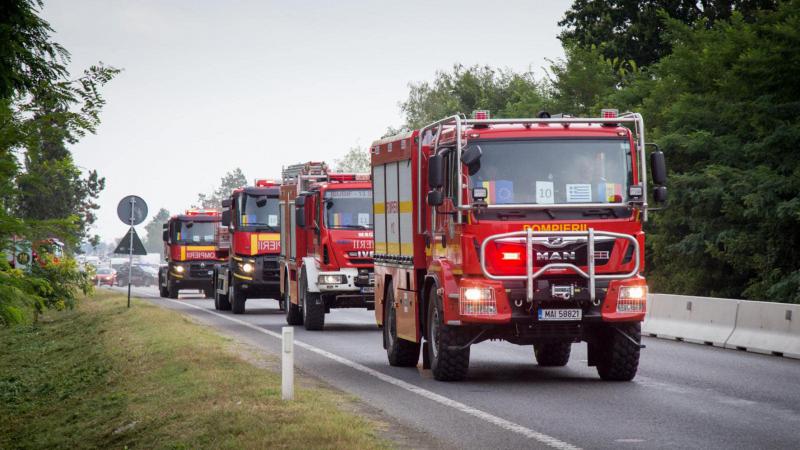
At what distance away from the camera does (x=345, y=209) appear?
2722 centimetres

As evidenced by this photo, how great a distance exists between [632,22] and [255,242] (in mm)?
24702

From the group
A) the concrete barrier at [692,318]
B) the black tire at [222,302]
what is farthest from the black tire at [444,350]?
the black tire at [222,302]

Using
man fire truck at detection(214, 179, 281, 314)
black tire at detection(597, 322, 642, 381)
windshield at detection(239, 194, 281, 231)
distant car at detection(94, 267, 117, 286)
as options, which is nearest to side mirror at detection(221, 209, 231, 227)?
man fire truck at detection(214, 179, 281, 314)

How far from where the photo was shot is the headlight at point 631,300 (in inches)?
602

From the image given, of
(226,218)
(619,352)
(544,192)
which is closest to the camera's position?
(544,192)

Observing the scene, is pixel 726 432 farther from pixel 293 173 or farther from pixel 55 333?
pixel 55 333

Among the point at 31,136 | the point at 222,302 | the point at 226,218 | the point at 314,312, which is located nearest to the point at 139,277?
the point at 222,302

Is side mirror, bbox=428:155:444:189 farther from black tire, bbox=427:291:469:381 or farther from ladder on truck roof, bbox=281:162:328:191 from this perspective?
ladder on truck roof, bbox=281:162:328:191

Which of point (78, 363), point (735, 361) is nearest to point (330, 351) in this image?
point (78, 363)

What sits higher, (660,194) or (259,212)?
(259,212)

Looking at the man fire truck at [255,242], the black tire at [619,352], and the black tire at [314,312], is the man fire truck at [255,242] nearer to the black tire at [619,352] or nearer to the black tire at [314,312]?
the black tire at [314,312]

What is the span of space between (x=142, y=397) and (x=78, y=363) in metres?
7.47

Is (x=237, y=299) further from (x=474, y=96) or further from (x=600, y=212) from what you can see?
(x=474, y=96)

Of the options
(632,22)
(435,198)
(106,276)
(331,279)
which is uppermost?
(632,22)
